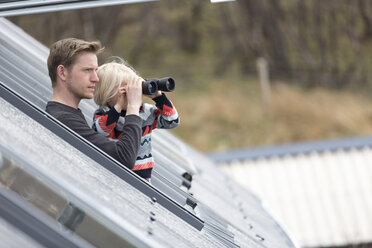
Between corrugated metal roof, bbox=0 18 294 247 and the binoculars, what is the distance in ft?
1.37

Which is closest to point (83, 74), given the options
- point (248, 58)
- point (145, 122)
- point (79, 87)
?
point (79, 87)

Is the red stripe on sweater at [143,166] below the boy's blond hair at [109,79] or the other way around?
below

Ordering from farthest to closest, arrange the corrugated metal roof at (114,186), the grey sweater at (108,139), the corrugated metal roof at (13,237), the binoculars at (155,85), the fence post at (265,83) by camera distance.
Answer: the fence post at (265,83) < the binoculars at (155,85) < the grey sweater at (108,139) < the corrugated metal roof at (114,186) < the corrugated metal roof at (13,237)

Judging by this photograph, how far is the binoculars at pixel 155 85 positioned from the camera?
3.85 metres

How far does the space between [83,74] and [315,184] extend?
9.40 m

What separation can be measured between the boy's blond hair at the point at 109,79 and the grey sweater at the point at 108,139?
151 millimetres

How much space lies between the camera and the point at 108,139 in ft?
12.5

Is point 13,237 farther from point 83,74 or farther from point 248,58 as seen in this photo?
point 248,58

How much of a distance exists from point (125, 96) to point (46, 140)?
2.02ft

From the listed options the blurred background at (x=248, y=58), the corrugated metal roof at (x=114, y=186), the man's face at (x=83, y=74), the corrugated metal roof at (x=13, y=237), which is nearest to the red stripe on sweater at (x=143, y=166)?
the corrugated metal roof at (x=114, y=186)

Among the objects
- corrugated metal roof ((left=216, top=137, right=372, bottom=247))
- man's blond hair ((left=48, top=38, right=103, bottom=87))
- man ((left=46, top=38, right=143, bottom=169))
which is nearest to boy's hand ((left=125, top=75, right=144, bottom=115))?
man ((left=46, top=38, right=143, bottom=169))

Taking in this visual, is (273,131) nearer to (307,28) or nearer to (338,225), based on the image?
(307,28)

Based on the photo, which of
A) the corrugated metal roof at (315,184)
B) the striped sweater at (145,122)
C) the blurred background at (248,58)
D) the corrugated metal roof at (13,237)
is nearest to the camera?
the corrugated metal roof at (13,237)

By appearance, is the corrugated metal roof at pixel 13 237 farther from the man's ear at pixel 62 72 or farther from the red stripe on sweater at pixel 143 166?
the red stripe on sweater at pixel 143 166
